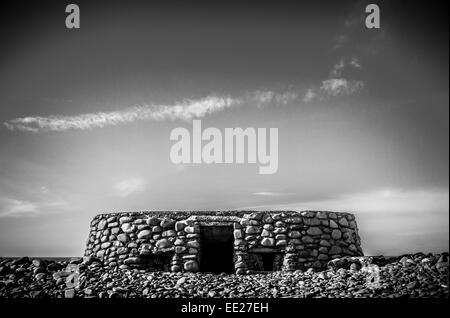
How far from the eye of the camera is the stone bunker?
9.09 meters

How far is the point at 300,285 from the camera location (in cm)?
710

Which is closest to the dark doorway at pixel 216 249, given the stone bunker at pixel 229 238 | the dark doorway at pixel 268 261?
the stone bunker at pixel 229 238

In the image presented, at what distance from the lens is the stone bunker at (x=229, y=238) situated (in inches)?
358

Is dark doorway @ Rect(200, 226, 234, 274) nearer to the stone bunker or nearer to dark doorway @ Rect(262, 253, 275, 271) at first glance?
the stone bunker

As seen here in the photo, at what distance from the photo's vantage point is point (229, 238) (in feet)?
32.3

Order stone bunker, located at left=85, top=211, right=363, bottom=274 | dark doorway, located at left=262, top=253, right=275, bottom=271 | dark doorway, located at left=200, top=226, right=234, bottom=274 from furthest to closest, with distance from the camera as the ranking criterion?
1. dark doorway, located at left=200, top=226, right=234, bottom=274
2. dark doorway, located at left=262, top=253, right=275, bottom=271
3. stone bunker, located at left=85, top=211, right=363, bottom=274

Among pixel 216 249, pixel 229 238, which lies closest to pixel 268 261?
pixel 229 238

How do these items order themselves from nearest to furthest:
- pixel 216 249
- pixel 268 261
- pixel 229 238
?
pixel 268 261
pixel 229 238
pixel 216 249

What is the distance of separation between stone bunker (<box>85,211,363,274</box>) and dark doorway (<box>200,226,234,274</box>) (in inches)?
1.1

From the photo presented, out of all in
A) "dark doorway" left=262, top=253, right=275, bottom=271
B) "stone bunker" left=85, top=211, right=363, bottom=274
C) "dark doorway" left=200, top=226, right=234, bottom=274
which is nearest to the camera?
"stone bunker" left=85, top=211, right=363, bottom=274

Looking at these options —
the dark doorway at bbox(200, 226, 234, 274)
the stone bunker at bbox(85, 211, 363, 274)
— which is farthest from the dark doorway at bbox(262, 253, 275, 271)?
the dark doorway at bbox(200, 226, 234, 274)

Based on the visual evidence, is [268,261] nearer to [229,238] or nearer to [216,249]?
[229,238]

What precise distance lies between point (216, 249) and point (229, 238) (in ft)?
3.48

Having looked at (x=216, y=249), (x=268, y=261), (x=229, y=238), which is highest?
(x=229, y=238)
